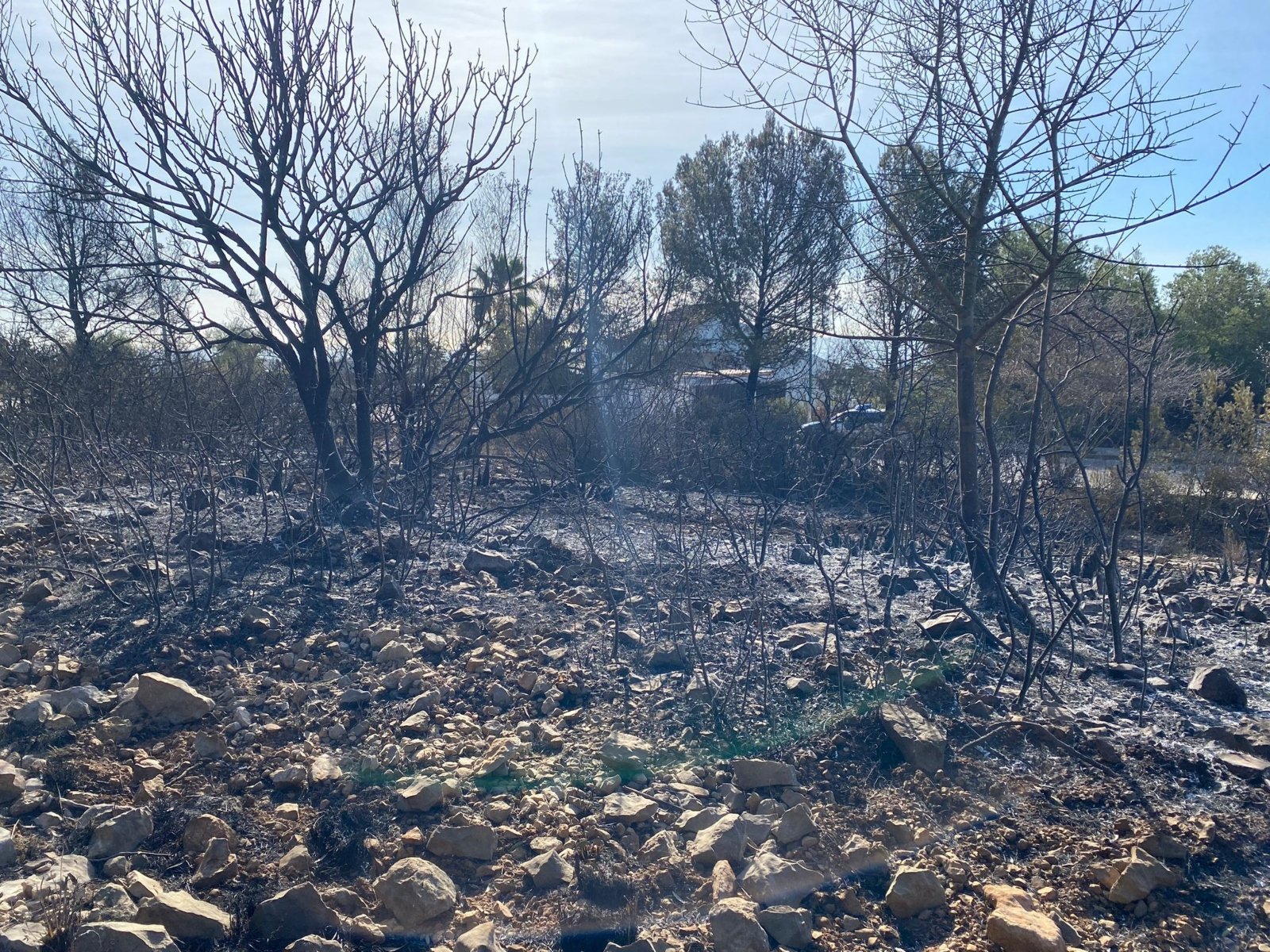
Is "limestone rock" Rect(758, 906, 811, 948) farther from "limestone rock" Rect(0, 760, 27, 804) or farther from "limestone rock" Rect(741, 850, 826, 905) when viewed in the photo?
"limestone rock" Rect(0, 760, 27, 804)

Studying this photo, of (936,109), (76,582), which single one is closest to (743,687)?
(936,109)

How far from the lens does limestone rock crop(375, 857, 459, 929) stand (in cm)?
241

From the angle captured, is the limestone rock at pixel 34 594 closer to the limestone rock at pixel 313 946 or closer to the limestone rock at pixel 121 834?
the limestone rock at pixel 121 834

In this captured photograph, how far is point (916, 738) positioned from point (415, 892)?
73.6 inches

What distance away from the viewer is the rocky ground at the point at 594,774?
245 centimetres

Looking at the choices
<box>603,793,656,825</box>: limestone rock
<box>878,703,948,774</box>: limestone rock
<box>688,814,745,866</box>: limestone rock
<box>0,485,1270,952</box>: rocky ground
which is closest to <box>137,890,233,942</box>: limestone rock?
<box>0,485,1270,952</box>: rocky ground

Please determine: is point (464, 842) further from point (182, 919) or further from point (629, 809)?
point (182, 919)

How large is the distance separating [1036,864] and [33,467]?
21.8ft

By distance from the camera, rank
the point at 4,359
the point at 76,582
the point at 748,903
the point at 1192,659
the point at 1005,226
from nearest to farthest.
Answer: the point at 748,903 → the point at 1192,659 → the point at 76,582 → the point at 1005,226 → the point at 4,359

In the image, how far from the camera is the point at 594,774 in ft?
10.6

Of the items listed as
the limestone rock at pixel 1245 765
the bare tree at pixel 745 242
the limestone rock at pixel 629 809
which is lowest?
the limestone rock at pixel 1245 765

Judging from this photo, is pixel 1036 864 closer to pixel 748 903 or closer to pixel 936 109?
pixel 748 903

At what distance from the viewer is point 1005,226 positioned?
5.28 meters

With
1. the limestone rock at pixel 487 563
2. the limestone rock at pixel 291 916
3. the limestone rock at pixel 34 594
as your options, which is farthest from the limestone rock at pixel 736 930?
the limestone rock at pixel 34 594
